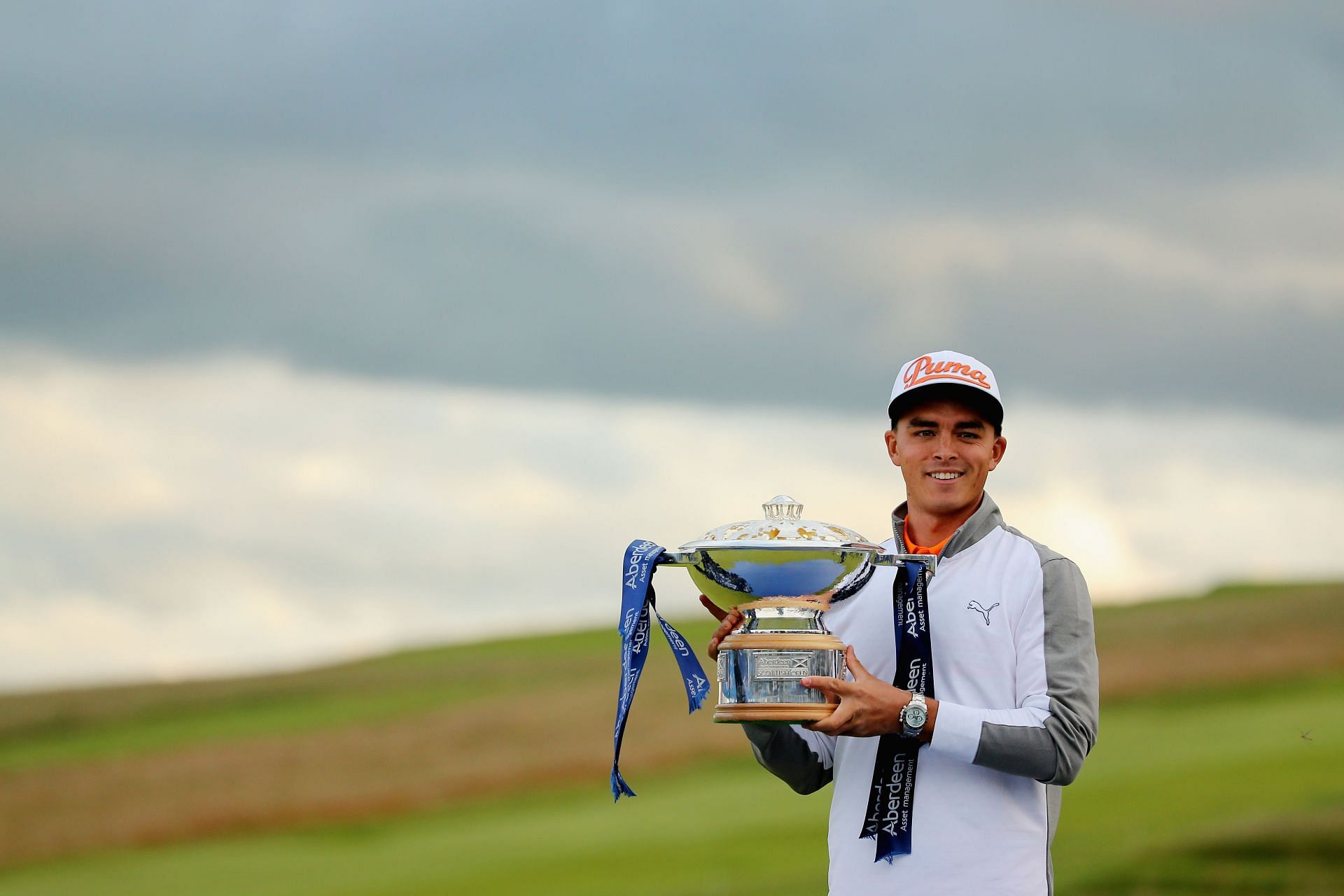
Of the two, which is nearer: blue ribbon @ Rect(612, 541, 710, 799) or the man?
the man

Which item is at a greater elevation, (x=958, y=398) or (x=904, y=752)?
(x=958, y=398)

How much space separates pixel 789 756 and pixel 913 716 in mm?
477

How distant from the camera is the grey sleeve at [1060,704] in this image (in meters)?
3.61

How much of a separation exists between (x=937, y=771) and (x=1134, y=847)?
977cm

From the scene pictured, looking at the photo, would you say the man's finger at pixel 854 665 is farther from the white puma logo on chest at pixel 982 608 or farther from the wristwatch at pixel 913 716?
the white puma logo on chest at pixel 982 608

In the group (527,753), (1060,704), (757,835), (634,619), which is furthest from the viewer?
(527,753)

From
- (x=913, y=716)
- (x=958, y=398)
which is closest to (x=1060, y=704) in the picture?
(x=913, y=716)

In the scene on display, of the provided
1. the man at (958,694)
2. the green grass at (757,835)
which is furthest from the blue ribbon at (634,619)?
the green grass at (757,835)

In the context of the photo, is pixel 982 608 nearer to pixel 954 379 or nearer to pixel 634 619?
pixel 954 379

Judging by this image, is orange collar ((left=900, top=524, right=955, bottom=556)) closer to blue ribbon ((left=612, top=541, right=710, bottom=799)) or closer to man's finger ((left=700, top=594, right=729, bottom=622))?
man's finger ((left=700, top=594, right=729, bottom=622))

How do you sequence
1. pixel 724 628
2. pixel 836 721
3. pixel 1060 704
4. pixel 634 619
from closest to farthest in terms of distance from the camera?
pixel 836 721, pixel 1060 704, pixel 724 628, pixel 634 619

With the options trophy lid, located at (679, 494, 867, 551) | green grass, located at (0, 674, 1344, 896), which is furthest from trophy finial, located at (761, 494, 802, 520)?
green grass, located at (0, 674, 1344, 896)

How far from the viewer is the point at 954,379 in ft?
12.6

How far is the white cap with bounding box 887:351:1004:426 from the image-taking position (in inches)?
152
